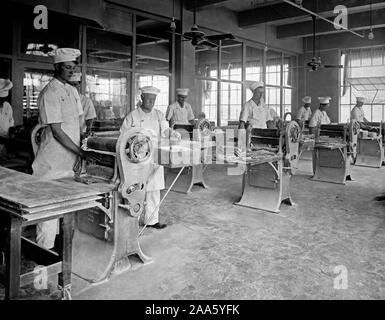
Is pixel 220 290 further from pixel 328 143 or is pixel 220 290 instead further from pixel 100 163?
pixel 328 143

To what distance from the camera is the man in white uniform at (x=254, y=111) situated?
5.24 metres

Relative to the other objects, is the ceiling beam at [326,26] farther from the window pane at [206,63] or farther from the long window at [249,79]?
the window pane at [206,63]

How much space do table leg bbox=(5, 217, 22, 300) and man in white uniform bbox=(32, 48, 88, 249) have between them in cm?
87

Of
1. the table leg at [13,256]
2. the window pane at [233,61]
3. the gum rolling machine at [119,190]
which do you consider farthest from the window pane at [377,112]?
the table leg at [13,256]

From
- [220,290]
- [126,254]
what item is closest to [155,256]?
[126,254]

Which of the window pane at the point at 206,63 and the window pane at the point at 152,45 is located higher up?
the window pane at the point at 206,63

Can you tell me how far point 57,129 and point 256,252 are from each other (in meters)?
1.91

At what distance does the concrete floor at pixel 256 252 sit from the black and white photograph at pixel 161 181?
2 centimetres

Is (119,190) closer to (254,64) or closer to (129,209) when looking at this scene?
(129,209)

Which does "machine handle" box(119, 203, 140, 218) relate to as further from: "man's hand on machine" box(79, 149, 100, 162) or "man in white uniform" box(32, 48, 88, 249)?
"man in white uniform" box(32, 48, 88, 249)

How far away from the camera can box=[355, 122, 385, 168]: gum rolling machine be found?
8.16 m

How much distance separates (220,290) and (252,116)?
3326mm

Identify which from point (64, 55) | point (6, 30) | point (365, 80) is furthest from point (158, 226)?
point (365, 80)

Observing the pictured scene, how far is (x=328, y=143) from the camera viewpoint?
6148mm
